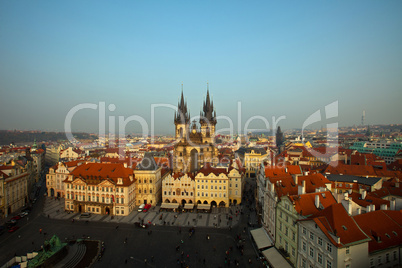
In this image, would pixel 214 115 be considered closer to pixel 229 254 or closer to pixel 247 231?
pixel 247 231

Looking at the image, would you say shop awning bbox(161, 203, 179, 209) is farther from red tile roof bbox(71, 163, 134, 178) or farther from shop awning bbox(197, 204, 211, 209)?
red tile roof bbox(71, 163, 134, 178)

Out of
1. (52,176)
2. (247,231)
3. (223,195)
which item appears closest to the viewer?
Result: (247,231)

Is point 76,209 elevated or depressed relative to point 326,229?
depressed

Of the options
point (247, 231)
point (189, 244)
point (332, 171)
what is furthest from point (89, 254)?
point (332, 171)

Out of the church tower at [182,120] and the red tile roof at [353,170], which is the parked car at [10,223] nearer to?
the church tower at [182,120]

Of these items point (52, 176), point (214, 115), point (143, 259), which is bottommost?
point (143, 259)

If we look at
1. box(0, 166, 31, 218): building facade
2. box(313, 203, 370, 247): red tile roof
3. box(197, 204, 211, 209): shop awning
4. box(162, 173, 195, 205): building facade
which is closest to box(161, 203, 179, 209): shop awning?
box(162, 173, 195, 205): building facade

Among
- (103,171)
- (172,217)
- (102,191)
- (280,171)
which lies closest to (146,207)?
(172,217)
